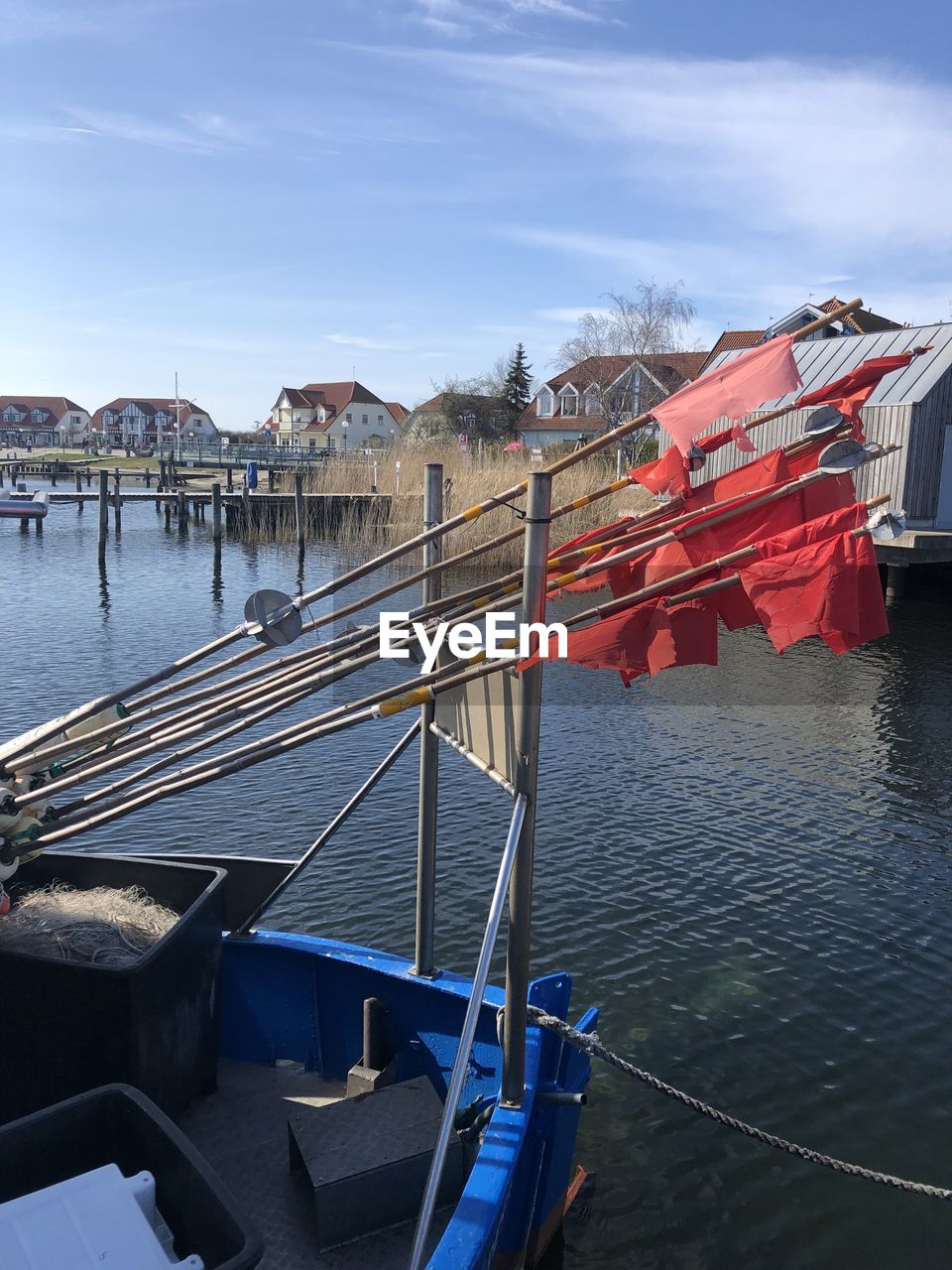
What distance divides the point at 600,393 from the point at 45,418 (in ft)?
381

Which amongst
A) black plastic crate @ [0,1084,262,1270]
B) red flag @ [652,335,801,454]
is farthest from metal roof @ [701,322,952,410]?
black plastic crate @ [0,1084,262,1270]

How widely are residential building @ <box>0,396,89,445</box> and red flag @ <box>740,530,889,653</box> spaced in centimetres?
14753

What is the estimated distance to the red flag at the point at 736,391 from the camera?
4.28 metres

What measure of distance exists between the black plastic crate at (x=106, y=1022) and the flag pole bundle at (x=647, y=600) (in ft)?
2.11

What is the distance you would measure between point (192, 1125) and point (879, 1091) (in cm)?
520

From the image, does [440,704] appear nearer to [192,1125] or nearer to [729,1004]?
[192,1125]

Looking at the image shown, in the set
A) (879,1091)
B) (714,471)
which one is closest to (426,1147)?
(879,1091)

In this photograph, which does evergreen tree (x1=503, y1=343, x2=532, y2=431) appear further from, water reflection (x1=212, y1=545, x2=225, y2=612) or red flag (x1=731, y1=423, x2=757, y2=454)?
red flag (x1=731, y1=423, x2=757, y2=454)

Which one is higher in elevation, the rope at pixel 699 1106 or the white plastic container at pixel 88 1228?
the white plastic container at pixel 88 1228

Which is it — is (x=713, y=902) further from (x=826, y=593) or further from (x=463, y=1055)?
(x=463, y=1055)

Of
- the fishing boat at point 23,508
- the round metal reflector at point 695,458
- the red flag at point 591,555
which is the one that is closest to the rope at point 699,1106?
the red flag at point 591,555

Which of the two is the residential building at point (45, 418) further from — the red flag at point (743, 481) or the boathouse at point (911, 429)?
the red flag at point (743, 481)

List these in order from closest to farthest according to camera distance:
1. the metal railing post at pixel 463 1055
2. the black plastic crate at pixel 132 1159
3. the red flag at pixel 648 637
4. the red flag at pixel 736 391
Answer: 1. the black plastic crate at pixel 132 1159
2. the metal railing post at pixel 463 1055
3. the red flag at pixel 736 391
4. the red flag at pixel 648 637

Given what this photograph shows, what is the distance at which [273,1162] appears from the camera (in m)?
5.07
